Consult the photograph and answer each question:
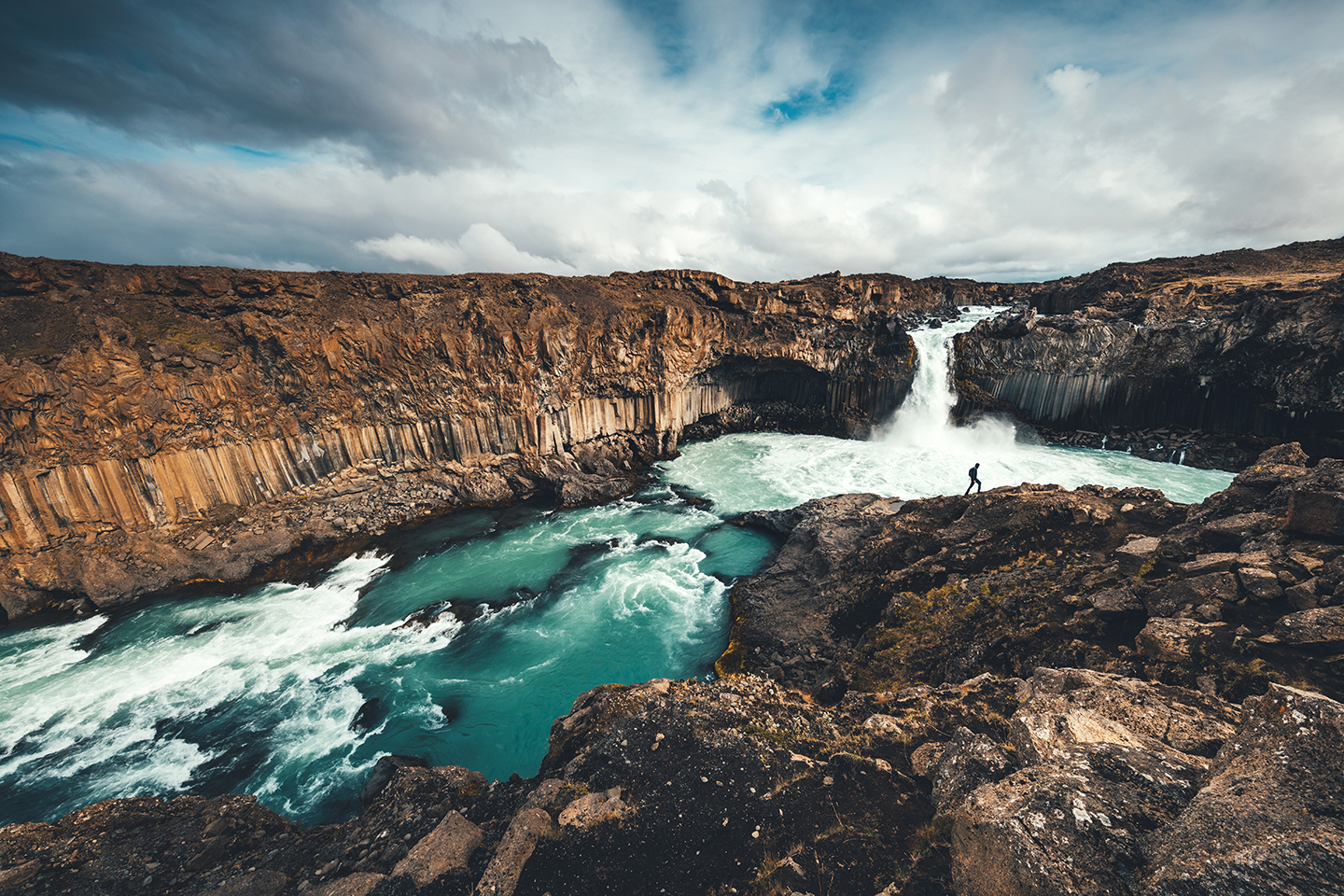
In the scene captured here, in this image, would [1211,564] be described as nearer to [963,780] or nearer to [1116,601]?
[1116,601]

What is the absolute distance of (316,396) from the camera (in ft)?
73.8

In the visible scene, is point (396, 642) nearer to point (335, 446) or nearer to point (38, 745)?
point (38, 745)

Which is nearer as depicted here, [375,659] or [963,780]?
[963,780]

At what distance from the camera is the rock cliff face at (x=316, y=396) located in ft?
56.9

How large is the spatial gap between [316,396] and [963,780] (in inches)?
1116

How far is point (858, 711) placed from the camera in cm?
682

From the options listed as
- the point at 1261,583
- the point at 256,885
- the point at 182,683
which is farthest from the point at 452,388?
the point at 1261,583

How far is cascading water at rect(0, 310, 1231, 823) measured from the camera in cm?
1150

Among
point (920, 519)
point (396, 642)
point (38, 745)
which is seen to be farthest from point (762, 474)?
point (38, 745)

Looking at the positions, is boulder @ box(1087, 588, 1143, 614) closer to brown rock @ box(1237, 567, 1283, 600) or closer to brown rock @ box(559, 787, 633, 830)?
brown rock @ box(1237, 567, 1283, 600)

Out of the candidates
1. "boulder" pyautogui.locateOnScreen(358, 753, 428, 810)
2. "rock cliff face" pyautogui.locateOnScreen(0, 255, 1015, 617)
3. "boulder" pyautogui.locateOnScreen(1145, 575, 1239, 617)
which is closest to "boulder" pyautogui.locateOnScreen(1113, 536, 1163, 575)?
"boulder" pyautogui.locateOnScreen(1145, 575, 1239, 617)

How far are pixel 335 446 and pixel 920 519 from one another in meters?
27.0

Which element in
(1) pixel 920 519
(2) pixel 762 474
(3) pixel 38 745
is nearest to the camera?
(3) pixel 38 745

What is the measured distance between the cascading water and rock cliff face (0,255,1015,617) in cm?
272
